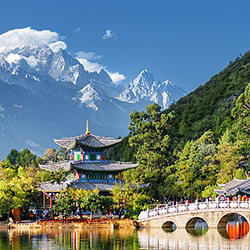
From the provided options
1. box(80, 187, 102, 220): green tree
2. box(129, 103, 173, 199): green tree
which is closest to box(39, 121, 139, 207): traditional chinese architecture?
box(80, 187, 102, 220): green tree

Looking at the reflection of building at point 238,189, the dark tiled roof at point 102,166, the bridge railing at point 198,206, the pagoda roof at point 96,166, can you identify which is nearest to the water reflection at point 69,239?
the bridge railing at point 198,206

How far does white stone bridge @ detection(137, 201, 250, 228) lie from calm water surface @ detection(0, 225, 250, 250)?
0.85m

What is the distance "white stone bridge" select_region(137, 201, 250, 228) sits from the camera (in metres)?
37.2

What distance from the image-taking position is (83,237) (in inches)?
1420

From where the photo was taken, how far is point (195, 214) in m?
38.9

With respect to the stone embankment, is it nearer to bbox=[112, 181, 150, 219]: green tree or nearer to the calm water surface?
the calm water surface

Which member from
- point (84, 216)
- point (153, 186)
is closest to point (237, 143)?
point (153, 186)

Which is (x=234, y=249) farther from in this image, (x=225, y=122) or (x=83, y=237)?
(x=225, y=122)

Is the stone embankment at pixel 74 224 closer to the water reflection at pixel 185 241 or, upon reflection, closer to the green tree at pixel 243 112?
the water reflection at pixel 185 241

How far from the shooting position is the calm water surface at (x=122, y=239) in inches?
1217

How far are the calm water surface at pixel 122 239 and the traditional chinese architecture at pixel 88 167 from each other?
8.09 metres

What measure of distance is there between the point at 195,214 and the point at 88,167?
1538 centimetres

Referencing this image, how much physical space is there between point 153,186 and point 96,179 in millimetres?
11822

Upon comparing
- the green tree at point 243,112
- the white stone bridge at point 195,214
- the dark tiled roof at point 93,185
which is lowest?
→ the white stone bridge at point 195,214
